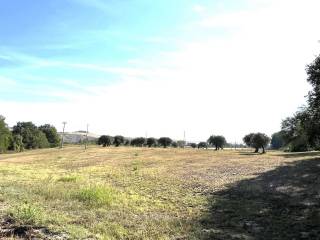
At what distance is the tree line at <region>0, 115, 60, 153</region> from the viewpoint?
416 feet

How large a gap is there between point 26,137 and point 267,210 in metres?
139

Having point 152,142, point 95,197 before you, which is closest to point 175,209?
point 95,197

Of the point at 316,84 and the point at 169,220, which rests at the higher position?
the point at 316,84

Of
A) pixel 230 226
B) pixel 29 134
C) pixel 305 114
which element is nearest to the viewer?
pixel 230 226

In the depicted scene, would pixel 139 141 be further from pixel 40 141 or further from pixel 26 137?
pixel 26 137

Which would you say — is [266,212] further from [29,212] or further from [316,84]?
[316,84]

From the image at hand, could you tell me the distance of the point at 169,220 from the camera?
14.7 m

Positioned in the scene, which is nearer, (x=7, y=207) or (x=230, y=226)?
(x=230, y=226)

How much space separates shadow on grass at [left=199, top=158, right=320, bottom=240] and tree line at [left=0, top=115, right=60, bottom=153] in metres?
109

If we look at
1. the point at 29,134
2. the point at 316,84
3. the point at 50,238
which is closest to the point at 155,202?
the point at 50,238

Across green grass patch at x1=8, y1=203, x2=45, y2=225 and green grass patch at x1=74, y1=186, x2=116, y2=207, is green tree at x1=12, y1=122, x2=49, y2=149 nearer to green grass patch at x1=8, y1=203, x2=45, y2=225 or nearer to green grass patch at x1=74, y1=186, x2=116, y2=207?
green grass patch at x1=74, y1=186, x2=116, y2=207

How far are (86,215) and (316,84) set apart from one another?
1884cm

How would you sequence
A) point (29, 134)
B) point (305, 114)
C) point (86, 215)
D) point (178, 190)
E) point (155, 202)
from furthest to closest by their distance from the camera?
point (29, 134) → point (305, 114) → point (178, 190) → point (155, 202) → point (86, 215)

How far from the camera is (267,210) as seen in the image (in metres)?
16.5
